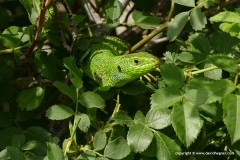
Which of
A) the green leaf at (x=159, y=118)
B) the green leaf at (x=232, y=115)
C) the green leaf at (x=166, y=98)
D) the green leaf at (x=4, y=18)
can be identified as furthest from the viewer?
the green leaf at (x=4, y=18)

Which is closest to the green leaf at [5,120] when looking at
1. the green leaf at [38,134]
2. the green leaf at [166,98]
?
the green leaf at [38,134]

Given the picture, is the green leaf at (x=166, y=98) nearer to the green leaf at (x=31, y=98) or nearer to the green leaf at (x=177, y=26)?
the green leaf at (x=177, y=26)

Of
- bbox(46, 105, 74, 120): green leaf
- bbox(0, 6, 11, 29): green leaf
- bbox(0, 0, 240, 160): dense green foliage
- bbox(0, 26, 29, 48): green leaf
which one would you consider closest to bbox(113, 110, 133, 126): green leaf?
bbox(0, 0, 240, 160): dense green foliage

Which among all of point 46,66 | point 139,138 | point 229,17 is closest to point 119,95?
point 46,66

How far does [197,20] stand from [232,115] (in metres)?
0.45

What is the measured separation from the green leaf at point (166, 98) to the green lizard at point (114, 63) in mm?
235

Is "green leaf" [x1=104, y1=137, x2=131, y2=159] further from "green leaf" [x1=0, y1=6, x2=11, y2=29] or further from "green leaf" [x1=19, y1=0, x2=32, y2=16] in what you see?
"green leaf" [x1=0, y1=6, x2=11, y2=29]

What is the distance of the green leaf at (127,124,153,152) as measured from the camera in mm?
1282

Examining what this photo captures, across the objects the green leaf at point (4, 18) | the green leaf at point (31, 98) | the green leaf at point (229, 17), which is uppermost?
the green leaf at point (229, 17)

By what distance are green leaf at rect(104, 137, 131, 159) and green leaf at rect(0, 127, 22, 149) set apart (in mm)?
382

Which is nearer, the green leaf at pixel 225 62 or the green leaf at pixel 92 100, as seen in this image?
the green leaf at pixel 225 62

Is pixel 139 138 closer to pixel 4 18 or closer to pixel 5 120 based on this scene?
pixel 5 120

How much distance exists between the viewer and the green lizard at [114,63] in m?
1.49

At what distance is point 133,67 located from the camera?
4.89ft
